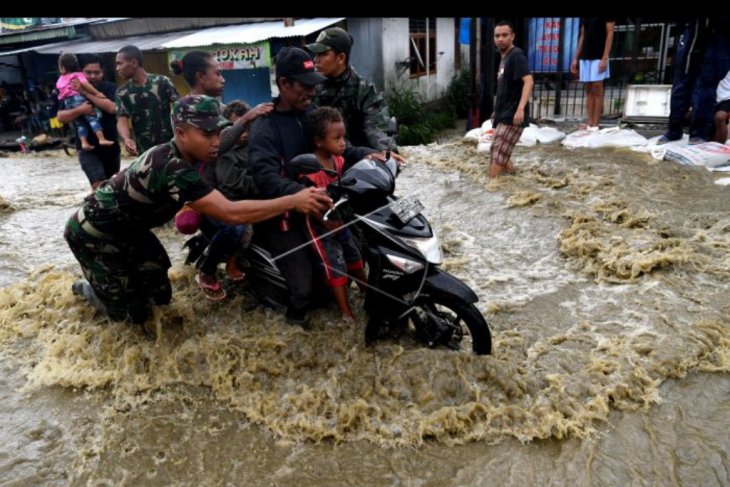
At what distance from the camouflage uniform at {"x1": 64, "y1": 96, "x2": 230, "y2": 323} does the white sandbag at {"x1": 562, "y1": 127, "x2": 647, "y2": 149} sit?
6.93 metres

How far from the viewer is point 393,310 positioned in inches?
133

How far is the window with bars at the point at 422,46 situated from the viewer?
14227 millimetres

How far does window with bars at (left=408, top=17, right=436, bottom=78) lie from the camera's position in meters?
14.2

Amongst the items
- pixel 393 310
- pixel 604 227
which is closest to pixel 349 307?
pixel 393 310

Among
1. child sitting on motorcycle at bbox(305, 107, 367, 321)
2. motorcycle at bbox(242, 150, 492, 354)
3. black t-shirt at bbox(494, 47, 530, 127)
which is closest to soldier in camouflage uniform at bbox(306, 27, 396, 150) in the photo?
child sitting on motorcycle at bbox(305, 107, 367, 321)

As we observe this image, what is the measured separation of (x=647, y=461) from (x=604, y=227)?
3.23 metres

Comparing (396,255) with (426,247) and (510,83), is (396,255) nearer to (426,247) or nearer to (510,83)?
(426,247)

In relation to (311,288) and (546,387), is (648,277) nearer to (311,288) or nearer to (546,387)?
(546,387)

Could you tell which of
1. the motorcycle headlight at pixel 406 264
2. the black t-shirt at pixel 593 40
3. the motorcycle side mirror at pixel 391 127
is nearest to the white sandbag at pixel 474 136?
the black t-shirt at pixel 593 40

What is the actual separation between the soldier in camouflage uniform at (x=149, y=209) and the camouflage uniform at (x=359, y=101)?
4.37 feet

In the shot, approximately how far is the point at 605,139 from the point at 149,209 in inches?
289

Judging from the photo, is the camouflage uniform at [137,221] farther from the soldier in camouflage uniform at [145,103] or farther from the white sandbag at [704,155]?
the white sandbag at [704,155]

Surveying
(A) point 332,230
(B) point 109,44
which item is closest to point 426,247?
(A) point 332,230

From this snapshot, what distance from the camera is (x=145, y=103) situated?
5469mm
